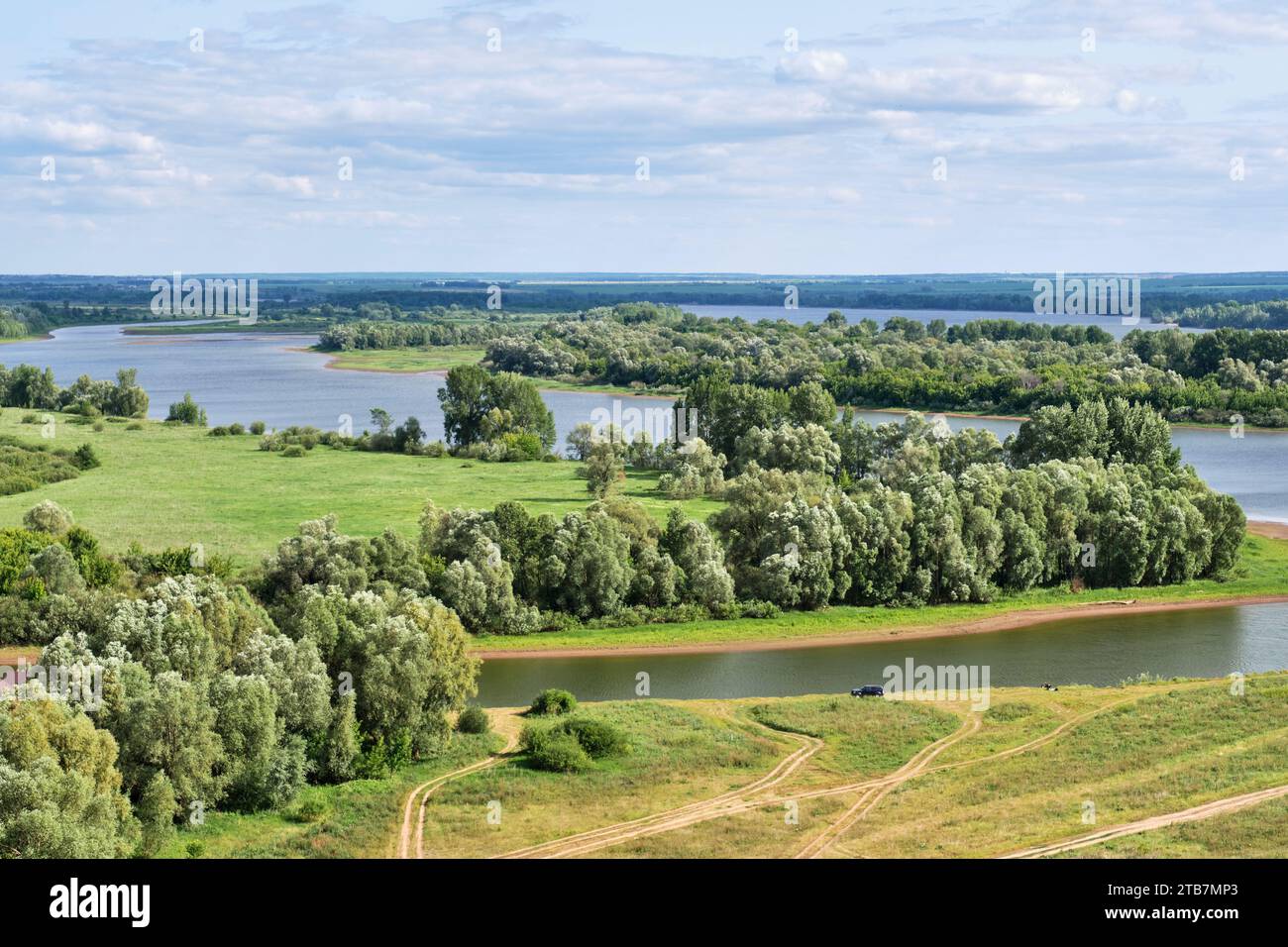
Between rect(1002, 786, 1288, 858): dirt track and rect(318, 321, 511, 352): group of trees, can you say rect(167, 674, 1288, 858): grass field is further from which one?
rect(318, 321, 511, 352): group of trees

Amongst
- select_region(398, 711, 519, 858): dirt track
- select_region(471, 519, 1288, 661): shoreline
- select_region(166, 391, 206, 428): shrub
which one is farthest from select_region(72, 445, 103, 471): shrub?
select_region(398, 711, 519, 858): dirt track

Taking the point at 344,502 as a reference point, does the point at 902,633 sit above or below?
below

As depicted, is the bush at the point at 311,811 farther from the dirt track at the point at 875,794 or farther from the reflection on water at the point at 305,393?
the reflection on water at the point at 305,393

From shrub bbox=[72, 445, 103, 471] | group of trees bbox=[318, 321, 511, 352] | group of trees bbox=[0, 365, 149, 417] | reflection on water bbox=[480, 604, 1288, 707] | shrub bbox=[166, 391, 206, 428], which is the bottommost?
reflection on water bbox=[480, 604, 1288, 707]

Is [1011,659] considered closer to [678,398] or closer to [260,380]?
[678,398]

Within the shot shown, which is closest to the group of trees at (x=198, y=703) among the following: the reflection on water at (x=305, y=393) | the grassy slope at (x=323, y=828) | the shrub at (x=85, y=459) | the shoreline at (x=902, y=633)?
the grassy slope at (x=323, y=828)

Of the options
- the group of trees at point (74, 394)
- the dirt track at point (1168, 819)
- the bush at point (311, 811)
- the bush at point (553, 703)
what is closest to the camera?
the dirt track at point (1168, 819)

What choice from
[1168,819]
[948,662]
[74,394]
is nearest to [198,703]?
[1168,819]
